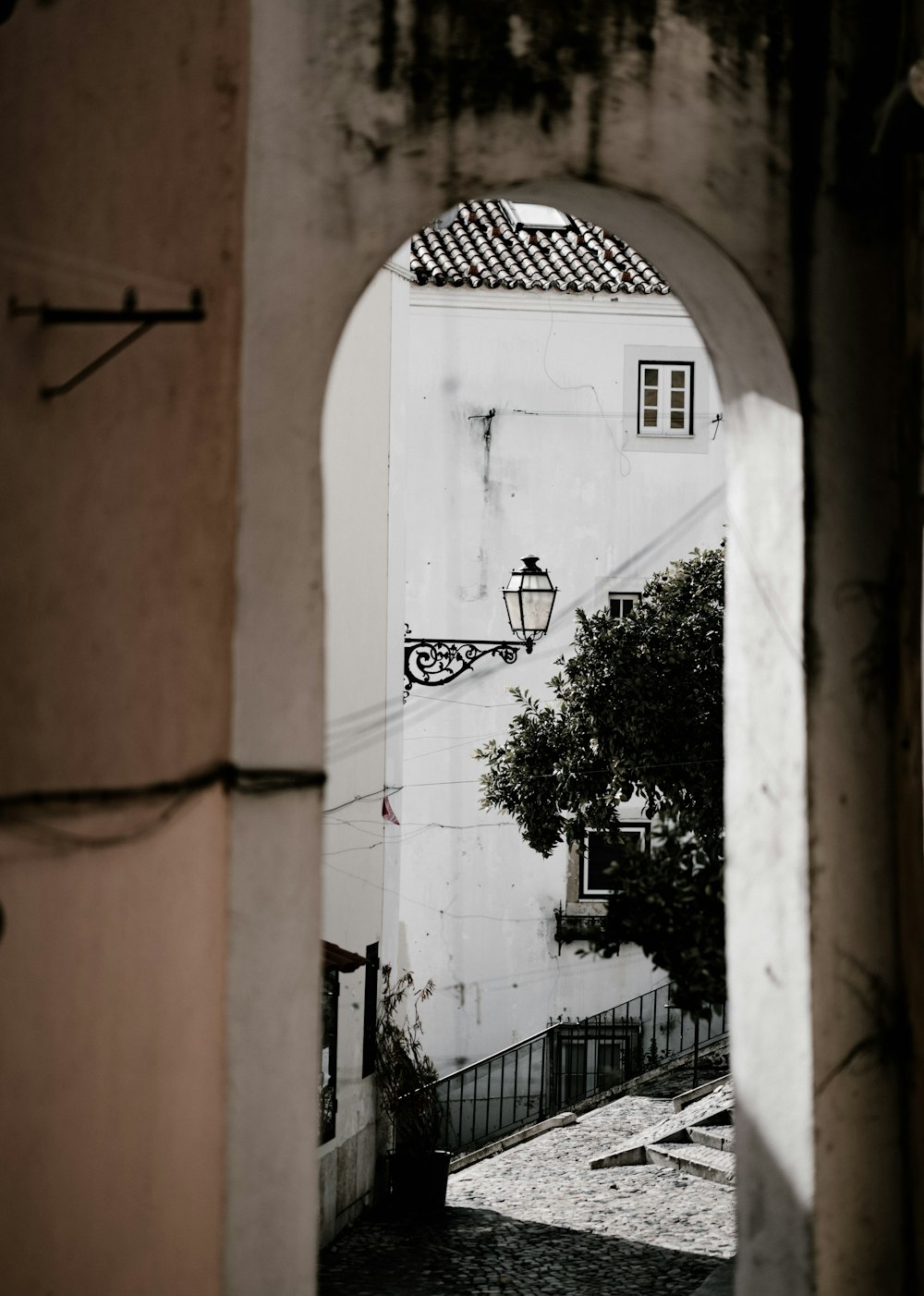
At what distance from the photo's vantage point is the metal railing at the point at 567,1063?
19516 mm

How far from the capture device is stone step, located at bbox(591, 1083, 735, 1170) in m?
14.2

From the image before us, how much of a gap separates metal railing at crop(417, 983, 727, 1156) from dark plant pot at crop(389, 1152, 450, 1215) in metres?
5.66

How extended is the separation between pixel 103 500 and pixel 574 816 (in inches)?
414

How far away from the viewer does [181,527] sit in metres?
4.27

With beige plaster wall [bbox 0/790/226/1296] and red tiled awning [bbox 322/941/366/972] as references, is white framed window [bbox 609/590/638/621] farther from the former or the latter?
beige plaster wall [bbox 0/790/226/1296]

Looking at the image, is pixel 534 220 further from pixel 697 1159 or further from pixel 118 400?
pixel 118 400

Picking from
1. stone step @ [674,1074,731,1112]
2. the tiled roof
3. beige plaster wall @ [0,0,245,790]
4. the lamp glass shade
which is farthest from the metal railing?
beige plaster wall @ [0,0,245,790]

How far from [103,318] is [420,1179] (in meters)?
11.2

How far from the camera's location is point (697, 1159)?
13.2m

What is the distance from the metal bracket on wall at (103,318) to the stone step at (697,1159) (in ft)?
34.1

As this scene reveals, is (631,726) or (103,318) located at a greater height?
(103,318)

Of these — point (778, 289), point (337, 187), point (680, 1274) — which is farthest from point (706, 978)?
point (680, 1274)

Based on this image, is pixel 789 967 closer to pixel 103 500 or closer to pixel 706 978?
pixel 706 978

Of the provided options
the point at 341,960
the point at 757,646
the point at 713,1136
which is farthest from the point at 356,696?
the point at 757,646
